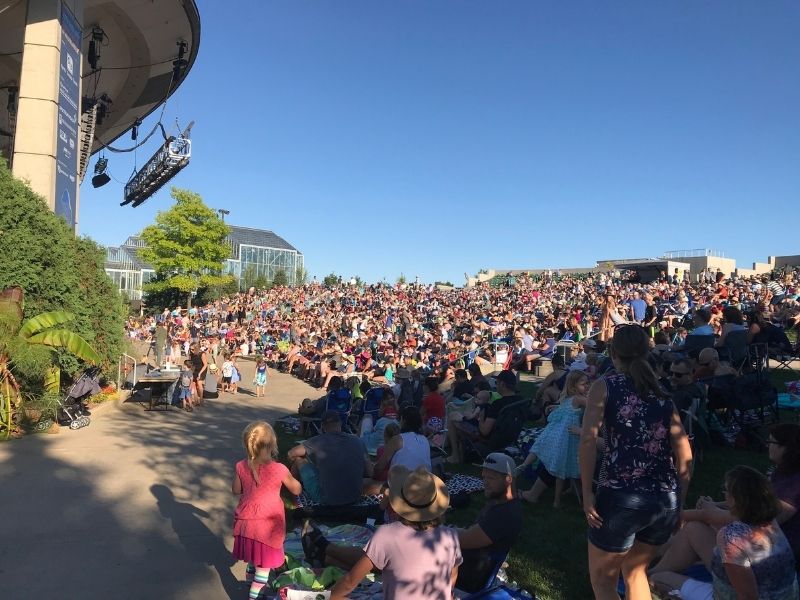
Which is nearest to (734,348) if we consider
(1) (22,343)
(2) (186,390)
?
(2) (186,390)

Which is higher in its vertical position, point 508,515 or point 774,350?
point 774,350

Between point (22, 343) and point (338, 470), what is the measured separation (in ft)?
22.4

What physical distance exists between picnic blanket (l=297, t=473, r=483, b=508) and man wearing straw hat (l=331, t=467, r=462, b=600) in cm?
268

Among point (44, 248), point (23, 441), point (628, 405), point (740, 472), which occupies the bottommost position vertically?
point (23, 441)

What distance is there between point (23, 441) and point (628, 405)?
9434 mm

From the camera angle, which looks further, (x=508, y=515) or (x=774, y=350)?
(x=774, y=350)

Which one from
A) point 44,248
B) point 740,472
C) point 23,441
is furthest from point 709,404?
point 44,248

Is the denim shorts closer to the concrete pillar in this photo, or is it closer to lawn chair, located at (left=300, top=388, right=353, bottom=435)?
lawn chair, located at (left=300, top=388, right=353, bottom=435)

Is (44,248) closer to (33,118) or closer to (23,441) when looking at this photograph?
(23,441)

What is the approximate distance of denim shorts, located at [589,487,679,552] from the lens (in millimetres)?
2586

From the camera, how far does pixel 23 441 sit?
28.7ft

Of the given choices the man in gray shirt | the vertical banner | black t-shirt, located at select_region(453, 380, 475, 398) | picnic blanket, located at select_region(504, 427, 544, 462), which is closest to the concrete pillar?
the vertical banner

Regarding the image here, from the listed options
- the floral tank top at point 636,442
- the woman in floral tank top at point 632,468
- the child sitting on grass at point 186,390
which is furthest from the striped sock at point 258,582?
the child sitting on grass at point 186,390

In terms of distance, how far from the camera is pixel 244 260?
69562 millimetres
